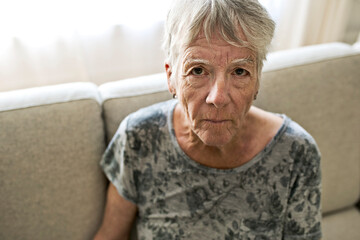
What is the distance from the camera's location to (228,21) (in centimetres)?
82

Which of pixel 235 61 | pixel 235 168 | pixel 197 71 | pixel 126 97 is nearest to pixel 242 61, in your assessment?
pixel 235 61

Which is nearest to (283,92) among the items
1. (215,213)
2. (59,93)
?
(215,213)

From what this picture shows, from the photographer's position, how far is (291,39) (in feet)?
5.55

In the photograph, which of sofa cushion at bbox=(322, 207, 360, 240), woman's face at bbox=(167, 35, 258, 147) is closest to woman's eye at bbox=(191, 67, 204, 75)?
woman's face at bbox=(167, 35, 258, 147)

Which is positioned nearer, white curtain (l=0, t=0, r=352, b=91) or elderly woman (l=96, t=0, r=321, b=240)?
elderly woman (l=96, t=0, r=321, b=240)

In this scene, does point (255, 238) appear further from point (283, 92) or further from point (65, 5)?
point (65, 5)

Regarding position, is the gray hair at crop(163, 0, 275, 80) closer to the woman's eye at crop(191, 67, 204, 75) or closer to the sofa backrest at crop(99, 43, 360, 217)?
the woman's eye at crop(191, 67, 204, 75)

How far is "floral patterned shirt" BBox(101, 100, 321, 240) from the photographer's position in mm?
1063

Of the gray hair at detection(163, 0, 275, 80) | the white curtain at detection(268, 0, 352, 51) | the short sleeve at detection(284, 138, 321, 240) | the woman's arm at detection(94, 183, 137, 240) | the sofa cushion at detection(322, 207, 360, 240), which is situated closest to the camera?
the gray hair at detection(163, 0, 275, 80)

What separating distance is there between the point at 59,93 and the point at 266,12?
735mm

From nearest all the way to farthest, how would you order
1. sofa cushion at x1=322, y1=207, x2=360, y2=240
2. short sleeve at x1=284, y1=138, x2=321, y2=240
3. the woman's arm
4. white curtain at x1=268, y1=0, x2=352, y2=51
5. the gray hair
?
the gray hair < short sleeve at x1=284, y1=138, x2=321, y2=240 < the woman's arm < sofa cushion at x1=322, y1=207, x2=360, y2=240 < white curtain at x1=268, y1=0, x2=352, y2=51

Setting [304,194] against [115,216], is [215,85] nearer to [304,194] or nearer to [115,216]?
[304,194]

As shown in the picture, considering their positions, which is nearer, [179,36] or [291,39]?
[179,36]

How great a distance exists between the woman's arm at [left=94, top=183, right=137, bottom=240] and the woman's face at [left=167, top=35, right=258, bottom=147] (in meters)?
0.43
